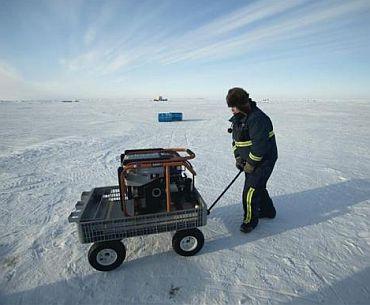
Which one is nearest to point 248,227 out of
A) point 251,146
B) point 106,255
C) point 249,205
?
point 249,205

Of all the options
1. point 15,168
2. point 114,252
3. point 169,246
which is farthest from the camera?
point 15,168

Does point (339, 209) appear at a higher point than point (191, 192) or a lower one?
lower

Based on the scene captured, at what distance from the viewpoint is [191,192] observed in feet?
10.2

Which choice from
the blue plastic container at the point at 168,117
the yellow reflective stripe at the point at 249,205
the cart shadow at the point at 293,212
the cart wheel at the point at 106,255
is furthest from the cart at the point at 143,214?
the blue plastic container at the point at 168,117

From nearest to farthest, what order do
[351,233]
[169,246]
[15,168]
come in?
[169,246]
[351,233]
[15,168]

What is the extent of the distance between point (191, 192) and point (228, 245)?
0.81 meters

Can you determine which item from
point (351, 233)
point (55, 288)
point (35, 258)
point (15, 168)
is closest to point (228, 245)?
point (351, 233)

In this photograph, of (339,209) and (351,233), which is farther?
(339,209)

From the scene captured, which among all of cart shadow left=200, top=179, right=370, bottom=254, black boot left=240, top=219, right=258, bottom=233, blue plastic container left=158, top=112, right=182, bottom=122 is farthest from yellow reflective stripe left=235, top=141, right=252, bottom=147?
blue plastic container left=158, top=112, right=182, bottom=122

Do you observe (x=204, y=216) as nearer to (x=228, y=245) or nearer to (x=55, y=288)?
(x=228, y=245)

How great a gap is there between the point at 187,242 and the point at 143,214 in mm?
608

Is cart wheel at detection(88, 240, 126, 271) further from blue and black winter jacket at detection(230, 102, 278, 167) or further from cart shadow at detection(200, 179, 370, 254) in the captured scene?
blue and black winter jacket at detection(230, 102, 278, 167)

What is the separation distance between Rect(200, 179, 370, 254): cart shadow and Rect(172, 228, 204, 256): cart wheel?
7.4 inches

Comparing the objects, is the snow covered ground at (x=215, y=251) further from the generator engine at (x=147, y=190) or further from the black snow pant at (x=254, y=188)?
the generator engine at (x=147, y=190)
